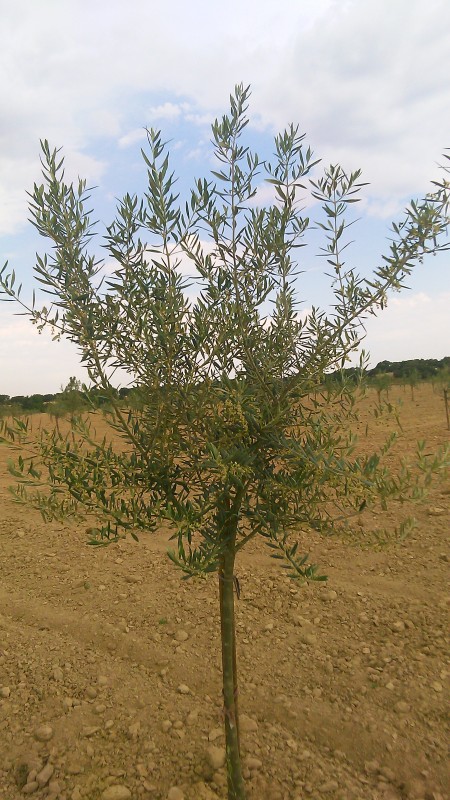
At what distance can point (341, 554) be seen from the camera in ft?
34.3

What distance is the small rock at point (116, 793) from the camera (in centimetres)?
518

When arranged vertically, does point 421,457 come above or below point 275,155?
below

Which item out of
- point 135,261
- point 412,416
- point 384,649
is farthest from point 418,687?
point 412,416

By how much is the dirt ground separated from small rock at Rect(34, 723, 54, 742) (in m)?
0.01

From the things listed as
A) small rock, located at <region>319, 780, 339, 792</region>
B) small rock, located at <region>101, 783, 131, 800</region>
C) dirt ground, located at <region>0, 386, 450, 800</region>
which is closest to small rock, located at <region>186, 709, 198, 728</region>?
dirt ground, located at <region>0, 386, 450, 800</region>

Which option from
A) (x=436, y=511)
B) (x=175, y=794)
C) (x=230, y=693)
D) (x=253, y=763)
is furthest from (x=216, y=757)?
(x=436, y=511)

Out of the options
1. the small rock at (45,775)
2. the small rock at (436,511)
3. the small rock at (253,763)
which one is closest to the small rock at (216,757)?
the small rock at (253,763)

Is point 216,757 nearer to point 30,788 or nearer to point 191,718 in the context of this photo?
point 191,718

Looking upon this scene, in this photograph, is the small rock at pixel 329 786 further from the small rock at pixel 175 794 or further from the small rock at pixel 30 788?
the small rock at pixel 30 788

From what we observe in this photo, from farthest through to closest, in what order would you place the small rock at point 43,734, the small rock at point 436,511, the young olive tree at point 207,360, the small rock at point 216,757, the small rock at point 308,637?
the small rock at point 436,511 < the small rock at point 308,637 < the small rock at point 43,734 < the small rock at point 216,757 < the young olive tree at point 207,360

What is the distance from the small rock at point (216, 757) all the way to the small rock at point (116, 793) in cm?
85

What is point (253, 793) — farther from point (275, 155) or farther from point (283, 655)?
point (275, 155)

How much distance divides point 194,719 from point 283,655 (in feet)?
5.34

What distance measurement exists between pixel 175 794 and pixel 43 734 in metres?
1.71
